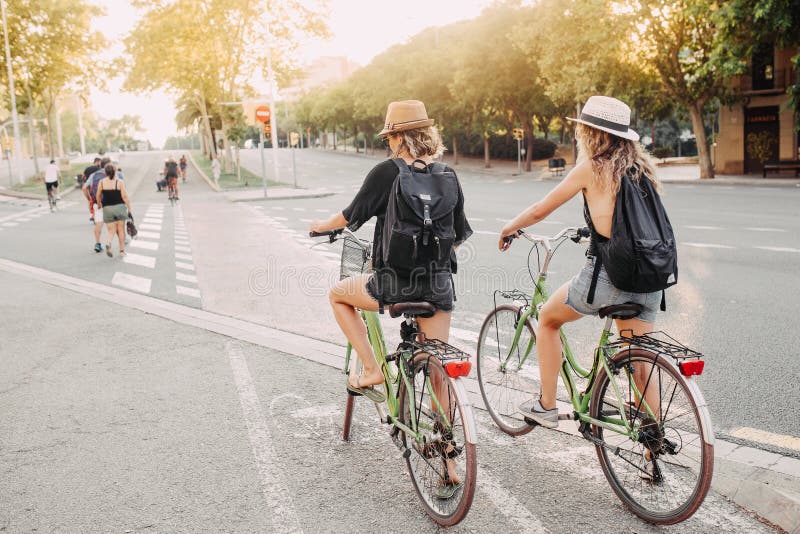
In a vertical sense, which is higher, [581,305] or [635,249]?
[635,249]

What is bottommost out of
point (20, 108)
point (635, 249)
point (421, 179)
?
point (635, 249)

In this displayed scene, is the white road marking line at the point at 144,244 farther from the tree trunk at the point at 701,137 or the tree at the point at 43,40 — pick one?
the tree at the point at 43,40

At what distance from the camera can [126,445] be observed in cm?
447

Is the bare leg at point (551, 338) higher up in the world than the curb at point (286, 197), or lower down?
higher up

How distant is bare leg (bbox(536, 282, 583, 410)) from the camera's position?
3.65 meters

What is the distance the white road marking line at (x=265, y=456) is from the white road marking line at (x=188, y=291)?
3.60 meters

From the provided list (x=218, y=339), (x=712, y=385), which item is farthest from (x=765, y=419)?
(x=218, y=339)

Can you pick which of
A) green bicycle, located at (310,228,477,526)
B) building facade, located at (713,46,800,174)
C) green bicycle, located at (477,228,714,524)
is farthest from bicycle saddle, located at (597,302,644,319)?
building facade, located at (713,46,800,174)

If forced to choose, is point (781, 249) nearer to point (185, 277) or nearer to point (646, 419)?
point (185, 277)

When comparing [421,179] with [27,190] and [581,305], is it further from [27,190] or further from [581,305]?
[27,190]

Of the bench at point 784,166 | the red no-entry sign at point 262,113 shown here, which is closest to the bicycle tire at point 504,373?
the red no-entry sign at point 262,113

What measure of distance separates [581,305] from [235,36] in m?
47.5

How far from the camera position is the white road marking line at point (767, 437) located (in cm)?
405

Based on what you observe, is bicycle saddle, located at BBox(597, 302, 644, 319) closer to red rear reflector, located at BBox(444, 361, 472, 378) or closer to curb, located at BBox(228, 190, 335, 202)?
red rear reflector, located at BBox(444, 361, 472, 378)
